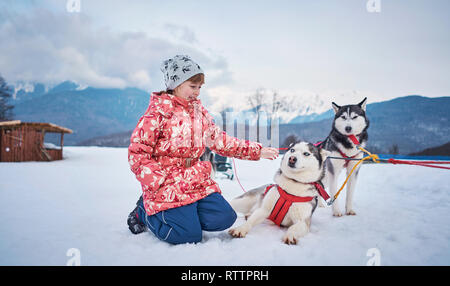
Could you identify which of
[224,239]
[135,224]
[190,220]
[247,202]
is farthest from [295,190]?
[135,224]

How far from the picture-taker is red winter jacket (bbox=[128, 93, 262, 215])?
1.61 meters

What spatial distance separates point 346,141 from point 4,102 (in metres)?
23.8

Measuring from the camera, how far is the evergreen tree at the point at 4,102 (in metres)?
16.0

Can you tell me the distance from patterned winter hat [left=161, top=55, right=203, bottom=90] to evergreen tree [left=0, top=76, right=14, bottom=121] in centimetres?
2144

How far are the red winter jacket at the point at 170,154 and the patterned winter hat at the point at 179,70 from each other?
14 cm

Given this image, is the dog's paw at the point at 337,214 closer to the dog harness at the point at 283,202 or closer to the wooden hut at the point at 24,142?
the dog harness at the point at 283,202

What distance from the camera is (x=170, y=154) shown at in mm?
1775

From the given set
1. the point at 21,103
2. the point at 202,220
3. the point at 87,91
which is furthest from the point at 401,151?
the point at 87,91

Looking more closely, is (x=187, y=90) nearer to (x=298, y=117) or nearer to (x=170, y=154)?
(x=170, y=154)

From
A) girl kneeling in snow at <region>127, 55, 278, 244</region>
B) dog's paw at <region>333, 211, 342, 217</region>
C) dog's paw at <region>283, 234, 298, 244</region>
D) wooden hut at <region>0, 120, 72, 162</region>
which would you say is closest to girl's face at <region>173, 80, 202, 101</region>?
girl kneeling in snow at <region>127, 55, 278, 244</region>

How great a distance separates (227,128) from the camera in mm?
5320

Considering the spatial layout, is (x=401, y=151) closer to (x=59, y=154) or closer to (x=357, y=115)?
(x=357, y=115)

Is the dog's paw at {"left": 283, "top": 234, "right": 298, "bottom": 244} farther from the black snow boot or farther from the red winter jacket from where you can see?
the black snow boot

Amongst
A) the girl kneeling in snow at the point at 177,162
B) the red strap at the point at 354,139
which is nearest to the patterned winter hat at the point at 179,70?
the girl kneeling in snow at the point at 177,162
